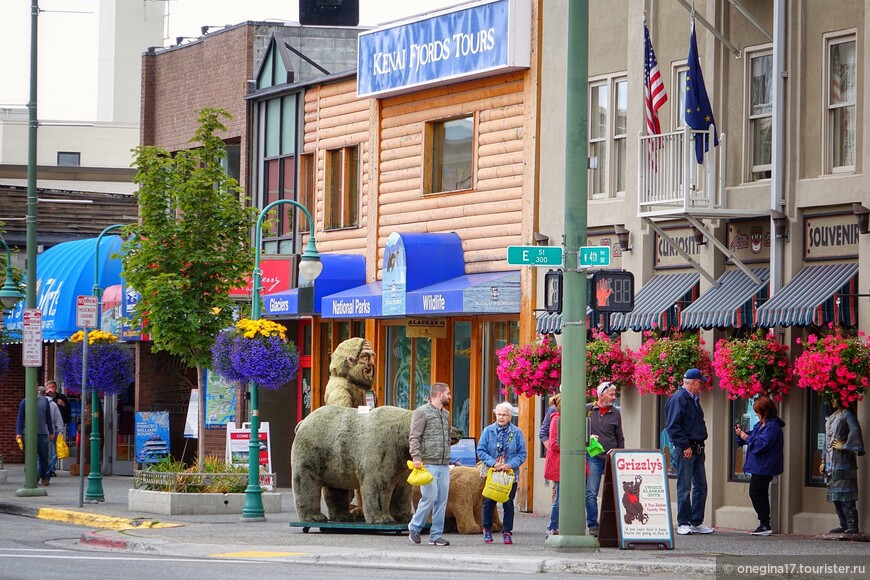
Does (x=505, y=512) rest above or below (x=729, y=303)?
below

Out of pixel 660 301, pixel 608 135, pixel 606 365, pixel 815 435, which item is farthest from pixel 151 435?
pixel 815 435

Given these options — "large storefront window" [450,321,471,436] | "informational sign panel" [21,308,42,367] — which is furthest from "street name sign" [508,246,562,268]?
"informational sign panel" [21,308,42,367]

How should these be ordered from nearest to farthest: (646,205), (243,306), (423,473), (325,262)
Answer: (423,473) < (646,205) < (243,306) < (325,262)

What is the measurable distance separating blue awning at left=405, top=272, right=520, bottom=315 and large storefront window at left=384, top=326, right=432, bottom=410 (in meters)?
2.54

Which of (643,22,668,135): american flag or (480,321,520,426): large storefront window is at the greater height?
(643,22,668,135): american flag

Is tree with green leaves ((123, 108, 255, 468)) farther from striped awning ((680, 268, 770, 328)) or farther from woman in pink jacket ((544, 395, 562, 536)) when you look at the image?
striped awning ((680, 268, 770, 328))

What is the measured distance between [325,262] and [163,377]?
8.81m

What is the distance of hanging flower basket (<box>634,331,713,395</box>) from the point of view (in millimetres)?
22141

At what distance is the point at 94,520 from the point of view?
23625mm

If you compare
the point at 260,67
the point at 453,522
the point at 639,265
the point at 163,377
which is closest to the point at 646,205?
the point at 639,265

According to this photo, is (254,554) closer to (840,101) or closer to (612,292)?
(612,292)

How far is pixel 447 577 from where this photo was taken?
15586 mm

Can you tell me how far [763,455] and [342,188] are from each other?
13010 millimetres

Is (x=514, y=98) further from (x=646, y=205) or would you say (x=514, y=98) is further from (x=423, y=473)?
(x=423, y=473)
